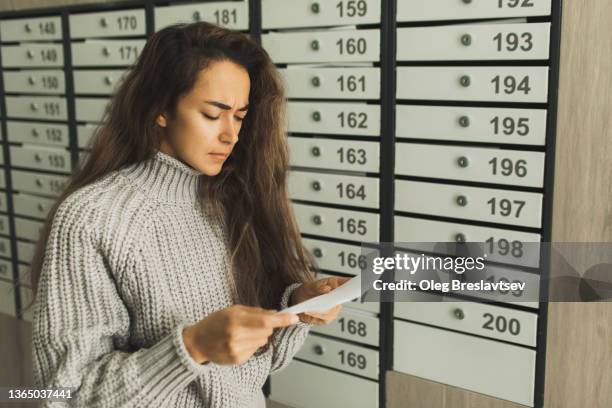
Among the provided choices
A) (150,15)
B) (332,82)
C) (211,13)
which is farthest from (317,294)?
(150,15)

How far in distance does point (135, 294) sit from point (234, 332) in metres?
0.26

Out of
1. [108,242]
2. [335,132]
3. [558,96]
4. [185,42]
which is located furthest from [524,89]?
[108,242]

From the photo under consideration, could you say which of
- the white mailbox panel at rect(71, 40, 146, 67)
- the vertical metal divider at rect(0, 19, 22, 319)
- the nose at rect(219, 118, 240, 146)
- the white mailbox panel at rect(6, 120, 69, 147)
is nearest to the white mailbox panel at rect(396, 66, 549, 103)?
the nose at rect(219, 118, 240, 146)

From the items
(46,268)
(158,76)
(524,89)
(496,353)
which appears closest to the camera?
(46,268)

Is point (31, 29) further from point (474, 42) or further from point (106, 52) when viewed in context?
point (474, 42)

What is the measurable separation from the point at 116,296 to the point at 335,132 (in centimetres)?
101

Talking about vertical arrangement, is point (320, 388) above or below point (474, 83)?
below

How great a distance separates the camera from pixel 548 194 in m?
1.61

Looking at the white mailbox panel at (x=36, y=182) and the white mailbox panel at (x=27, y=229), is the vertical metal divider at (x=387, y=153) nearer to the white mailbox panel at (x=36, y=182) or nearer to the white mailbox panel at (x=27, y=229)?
the white mailbox panel at (x=36, y=182)

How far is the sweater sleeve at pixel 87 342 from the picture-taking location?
3.45 ft

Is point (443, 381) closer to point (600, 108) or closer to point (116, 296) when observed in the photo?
point (600, 108)

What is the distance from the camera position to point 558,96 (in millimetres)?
1561

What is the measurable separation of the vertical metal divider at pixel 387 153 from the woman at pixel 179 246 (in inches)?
20.7
